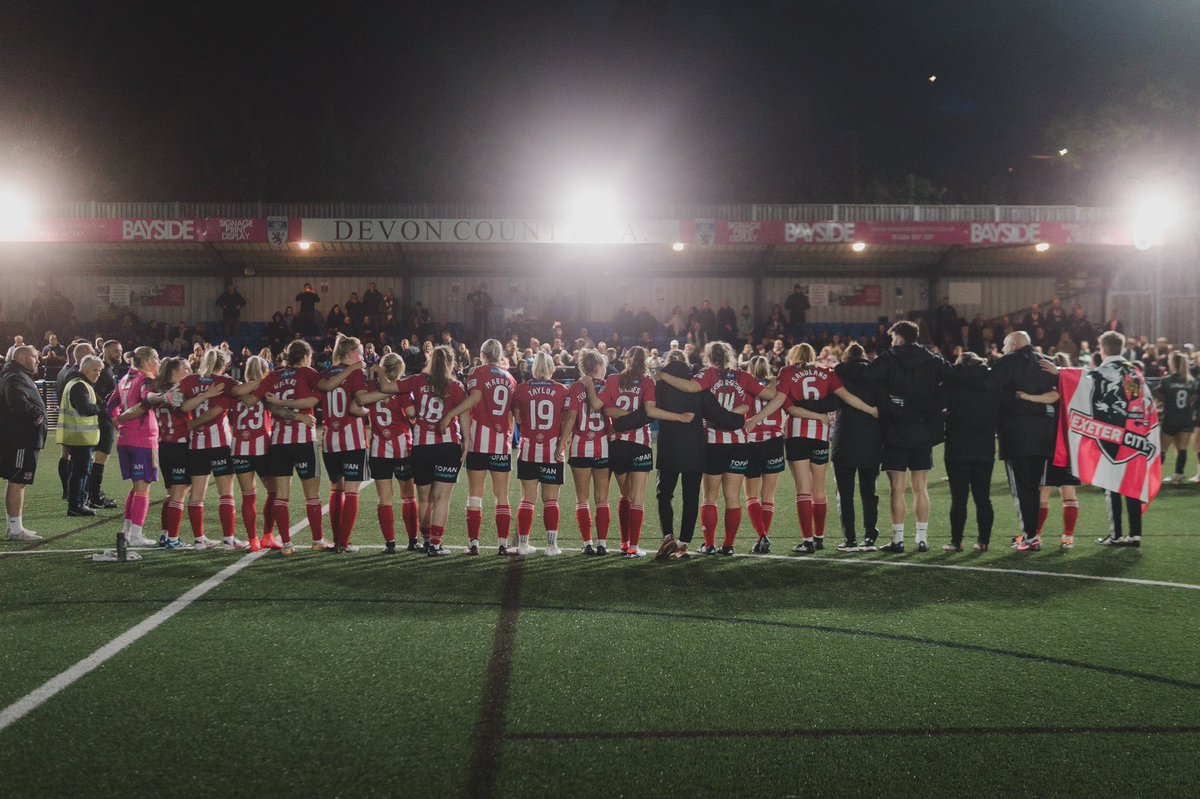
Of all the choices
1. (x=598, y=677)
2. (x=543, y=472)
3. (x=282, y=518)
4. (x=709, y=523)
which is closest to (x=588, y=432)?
(x=543, y=472)

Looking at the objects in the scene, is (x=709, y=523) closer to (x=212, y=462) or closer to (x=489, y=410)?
(x=489, y=410)

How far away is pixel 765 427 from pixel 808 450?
→ 0.46 m

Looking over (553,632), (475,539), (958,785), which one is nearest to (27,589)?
(475,539)

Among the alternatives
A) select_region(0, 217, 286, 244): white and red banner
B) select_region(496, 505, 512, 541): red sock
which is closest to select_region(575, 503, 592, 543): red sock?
select_region(496, 505, 512, 541): red sock

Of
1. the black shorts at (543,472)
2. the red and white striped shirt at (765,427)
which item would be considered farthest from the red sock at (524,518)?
the red and white striped shirt at (765,427)

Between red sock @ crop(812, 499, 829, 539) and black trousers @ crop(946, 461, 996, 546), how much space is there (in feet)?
3.63

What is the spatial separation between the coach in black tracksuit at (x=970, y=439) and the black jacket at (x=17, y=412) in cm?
863

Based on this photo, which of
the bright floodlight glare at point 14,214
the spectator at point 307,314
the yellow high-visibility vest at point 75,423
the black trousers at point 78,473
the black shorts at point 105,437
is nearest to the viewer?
the yellow high-visibility vest at point 75,423

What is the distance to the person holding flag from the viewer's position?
8.41 metres

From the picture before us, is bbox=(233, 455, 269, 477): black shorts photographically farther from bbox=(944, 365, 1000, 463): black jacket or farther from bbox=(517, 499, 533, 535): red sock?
bbox=(944, 365, 1000, 463): black jacket

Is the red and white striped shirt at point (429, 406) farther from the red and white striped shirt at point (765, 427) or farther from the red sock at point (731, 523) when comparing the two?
the red and white striped shirt at point (765, 427)

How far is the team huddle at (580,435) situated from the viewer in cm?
794

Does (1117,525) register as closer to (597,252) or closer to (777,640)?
(777,640)

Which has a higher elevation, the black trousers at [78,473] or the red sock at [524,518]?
the black trousers at [78,473]
